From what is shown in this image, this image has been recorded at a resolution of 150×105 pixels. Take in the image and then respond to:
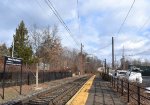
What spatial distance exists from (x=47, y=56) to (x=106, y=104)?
239 feet

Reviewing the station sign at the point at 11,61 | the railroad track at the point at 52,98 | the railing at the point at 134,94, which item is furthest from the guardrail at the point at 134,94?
the station sign at the point at 11,61

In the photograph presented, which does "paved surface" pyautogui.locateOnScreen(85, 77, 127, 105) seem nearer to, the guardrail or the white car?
the guardrail

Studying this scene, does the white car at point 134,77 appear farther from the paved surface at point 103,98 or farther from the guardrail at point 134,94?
the guardrail at point 134,94

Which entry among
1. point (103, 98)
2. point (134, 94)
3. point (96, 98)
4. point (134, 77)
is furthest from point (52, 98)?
point (134, 77)

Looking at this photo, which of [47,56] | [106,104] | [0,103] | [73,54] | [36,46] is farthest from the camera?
[73,54]

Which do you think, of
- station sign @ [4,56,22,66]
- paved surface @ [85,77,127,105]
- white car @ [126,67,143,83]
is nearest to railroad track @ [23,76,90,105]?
paved surface @ [85,77,127,105]

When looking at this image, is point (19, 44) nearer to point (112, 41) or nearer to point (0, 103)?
point (112, 41)

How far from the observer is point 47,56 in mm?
90875

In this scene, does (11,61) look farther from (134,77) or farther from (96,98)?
(134,77)

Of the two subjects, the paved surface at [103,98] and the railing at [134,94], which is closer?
the railing at [134,94]

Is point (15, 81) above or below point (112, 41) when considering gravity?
below

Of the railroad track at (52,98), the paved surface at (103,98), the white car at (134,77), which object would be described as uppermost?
the white car at (134,77)

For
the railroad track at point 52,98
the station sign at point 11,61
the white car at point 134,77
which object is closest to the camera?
the railroad track at point 52,98

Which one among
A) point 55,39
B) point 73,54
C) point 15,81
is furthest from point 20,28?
point 73,54
